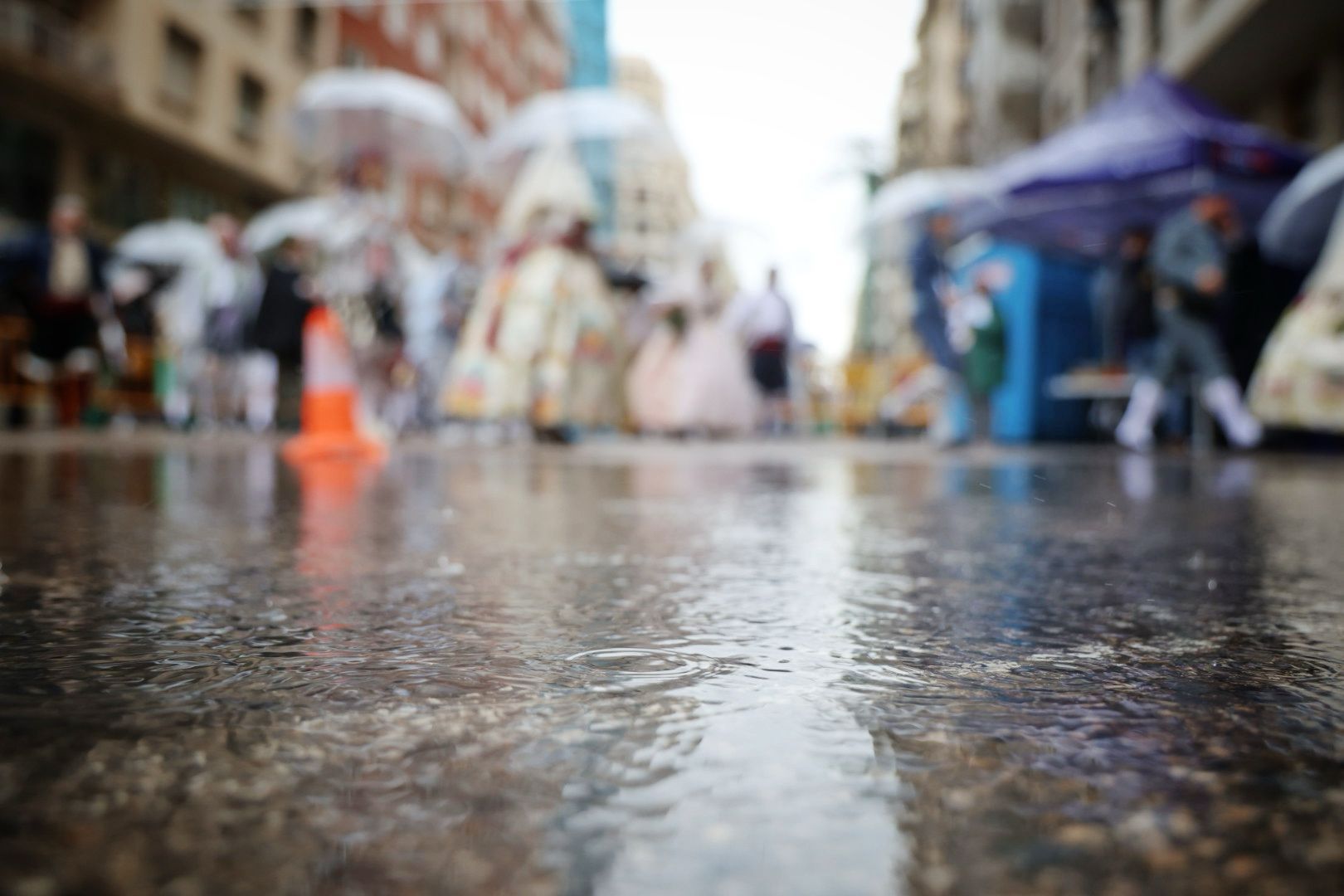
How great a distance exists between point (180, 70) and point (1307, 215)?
68.4ft

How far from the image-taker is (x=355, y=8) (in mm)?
32312

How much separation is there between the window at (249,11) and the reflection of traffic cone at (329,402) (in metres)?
21.6

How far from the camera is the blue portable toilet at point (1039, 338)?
13594 millimetres

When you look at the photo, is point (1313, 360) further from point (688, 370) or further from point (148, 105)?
point (148, 105)

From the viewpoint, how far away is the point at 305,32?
29.8m

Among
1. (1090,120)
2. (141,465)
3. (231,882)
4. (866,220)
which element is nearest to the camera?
(231,882)

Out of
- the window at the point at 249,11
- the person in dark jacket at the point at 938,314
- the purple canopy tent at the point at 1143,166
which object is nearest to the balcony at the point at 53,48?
the window at the point at 249,11

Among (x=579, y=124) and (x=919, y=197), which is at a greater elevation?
(x=579, y=124)

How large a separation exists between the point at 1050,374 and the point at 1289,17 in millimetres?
4473

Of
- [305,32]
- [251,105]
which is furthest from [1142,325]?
[305,32]

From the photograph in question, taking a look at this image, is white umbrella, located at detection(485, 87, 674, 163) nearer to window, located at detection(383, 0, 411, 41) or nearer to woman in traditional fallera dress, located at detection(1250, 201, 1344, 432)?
woman in traditional fallera dress, located at detection(1250, 201, 1344, 432)

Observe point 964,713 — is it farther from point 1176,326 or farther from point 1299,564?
point 1176,326

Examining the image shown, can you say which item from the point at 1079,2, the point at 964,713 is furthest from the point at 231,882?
the point at 1079,2

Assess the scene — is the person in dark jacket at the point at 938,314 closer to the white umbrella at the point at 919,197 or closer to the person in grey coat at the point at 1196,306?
the white umbrella at the point at 919,197
